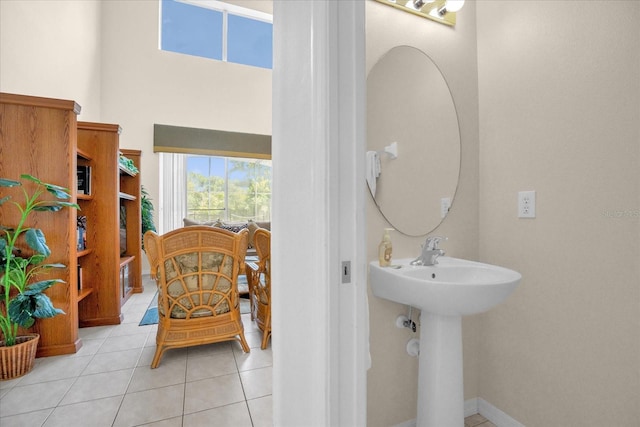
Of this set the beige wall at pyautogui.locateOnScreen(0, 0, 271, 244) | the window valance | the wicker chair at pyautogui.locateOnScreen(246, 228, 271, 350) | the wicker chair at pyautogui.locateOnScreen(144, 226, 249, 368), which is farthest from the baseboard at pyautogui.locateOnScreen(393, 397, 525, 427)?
the window valance

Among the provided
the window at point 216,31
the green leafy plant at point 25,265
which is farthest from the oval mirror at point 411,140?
the window at point 216,31

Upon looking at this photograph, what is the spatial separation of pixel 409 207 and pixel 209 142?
450cm

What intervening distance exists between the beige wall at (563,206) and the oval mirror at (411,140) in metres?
0.23

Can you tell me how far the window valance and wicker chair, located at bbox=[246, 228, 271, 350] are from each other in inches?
125

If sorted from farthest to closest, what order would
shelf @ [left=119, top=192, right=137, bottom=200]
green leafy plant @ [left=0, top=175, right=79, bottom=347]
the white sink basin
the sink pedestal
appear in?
shelf @ [left=119, top=192, right=137, bottom=200] → green leafy plant @ [left=0, top=175, right=79, bottom=347] → the sink pedestal → the white sink basin

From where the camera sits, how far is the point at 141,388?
6.16 feet

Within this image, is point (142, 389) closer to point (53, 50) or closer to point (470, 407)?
point (470, 407)

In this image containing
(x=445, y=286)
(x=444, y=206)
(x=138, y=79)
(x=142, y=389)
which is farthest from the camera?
(x=138, y=79)

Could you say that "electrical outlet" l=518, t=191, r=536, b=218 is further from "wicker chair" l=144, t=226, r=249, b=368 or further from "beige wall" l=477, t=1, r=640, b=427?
"wicker chair" l=144, t=226, r=249, b=368

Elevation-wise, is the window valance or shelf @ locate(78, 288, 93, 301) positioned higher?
the window valance

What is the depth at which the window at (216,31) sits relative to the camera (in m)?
5.27

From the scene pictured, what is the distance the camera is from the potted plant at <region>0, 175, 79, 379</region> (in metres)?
1.92

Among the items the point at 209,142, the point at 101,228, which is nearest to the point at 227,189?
the point at 209,142

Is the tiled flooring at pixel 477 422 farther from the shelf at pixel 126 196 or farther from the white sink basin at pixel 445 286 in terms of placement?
the shelf at pixel 126 196
